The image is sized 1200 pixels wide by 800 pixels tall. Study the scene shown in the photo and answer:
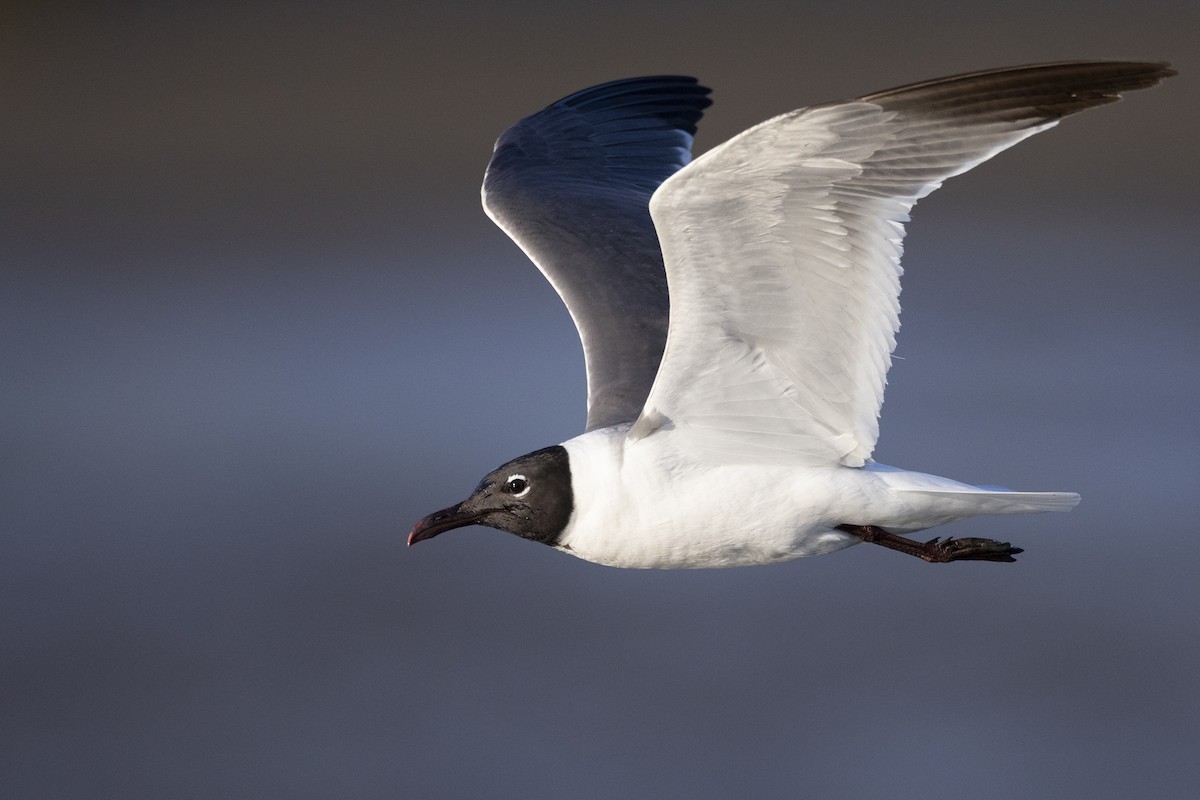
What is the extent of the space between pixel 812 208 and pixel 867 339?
0.52 metres

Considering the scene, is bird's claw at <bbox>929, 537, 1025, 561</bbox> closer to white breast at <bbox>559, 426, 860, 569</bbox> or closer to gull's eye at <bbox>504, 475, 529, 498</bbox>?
white breast at <bbox>559, 426, 860, 569</bbox>

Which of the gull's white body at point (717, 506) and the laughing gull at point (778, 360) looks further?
the gull's white body at point (717, 506)

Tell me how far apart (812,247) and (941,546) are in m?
1.24

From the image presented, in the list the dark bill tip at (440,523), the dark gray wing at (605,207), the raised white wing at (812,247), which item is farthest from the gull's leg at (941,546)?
the dark bill tip at (440,523)

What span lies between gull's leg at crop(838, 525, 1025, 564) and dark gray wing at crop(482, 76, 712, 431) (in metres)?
1.04

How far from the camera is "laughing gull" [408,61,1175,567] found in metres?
4.19

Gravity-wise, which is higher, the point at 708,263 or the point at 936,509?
the point at 708,263

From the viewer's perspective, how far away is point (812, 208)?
4.36m

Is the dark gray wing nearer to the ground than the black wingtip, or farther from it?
nearer to the ground

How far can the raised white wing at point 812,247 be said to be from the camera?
4152 millimetres

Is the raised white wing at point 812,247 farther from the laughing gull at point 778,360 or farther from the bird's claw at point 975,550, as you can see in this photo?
the bird's claw at point 975,550

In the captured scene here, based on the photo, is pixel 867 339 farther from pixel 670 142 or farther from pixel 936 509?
pixel 670 142

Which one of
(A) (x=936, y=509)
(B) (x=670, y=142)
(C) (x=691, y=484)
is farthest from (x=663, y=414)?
(B) (x=670, y=142)

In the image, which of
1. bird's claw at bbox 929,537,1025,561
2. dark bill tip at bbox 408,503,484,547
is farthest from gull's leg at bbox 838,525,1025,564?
dark bill tip at bbox 408,503,484,547
